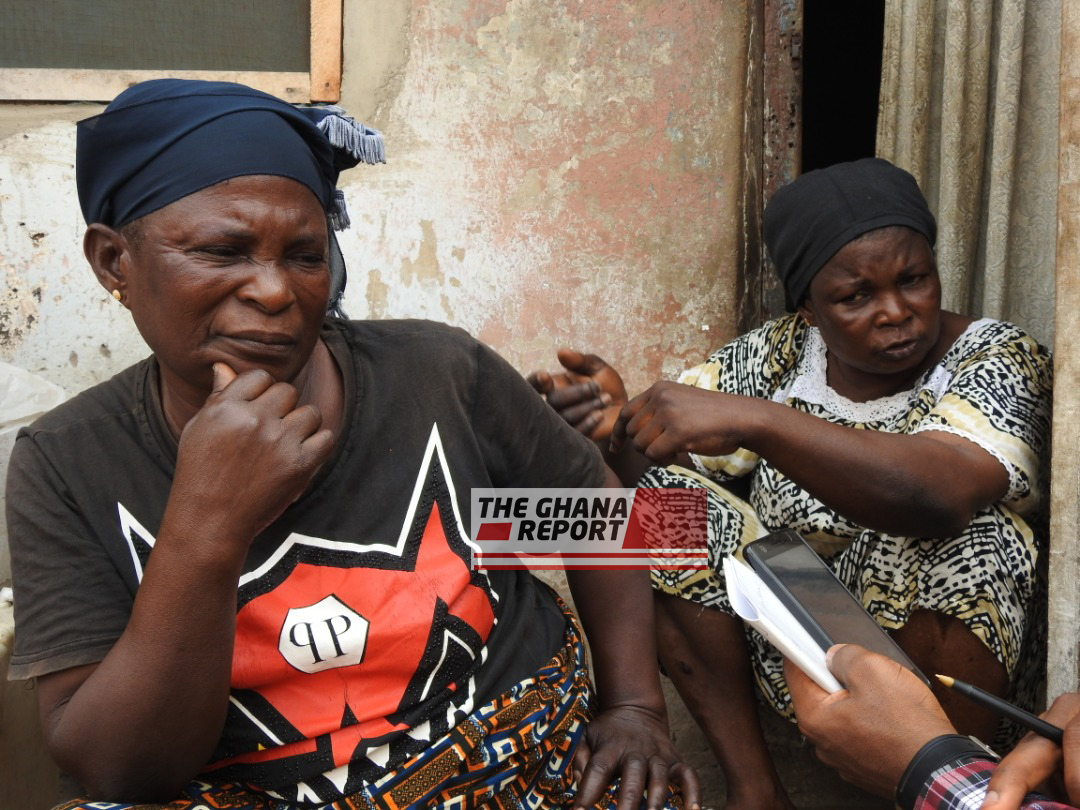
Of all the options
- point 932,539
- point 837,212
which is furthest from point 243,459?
point 837,212

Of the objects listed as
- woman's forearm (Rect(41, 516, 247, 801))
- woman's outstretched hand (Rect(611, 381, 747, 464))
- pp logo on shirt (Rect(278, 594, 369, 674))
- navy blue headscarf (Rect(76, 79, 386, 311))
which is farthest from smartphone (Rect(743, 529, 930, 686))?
navy blue headscarf (Rect(76, 79, 386, 311))

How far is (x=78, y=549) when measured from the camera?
5.54ft

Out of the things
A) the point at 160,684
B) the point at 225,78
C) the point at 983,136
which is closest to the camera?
the point at 160,684

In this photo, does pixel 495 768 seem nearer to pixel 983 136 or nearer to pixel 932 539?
pixel 932 539

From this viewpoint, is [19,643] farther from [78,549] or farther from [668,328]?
[668,328]

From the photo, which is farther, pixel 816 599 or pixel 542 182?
pixel 542 182

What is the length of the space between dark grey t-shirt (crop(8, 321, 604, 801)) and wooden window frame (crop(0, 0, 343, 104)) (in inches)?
56.5

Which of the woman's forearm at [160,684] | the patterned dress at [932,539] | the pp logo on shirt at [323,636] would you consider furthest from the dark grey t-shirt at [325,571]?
the patterned dress at [932,539]

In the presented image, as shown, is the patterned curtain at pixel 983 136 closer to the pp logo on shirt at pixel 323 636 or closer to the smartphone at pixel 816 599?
the smartphone at pixel 816 599

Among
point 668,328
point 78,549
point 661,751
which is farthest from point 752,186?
point 78,549

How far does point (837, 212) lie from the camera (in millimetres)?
2619

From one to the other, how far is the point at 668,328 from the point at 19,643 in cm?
211

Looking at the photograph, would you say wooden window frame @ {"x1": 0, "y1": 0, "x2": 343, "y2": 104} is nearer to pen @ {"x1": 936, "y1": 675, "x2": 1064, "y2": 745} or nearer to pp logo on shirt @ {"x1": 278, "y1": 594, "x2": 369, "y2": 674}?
pp logo on shirt @ {"x1": 278, "y1": 594, "x2": 369, "y2": 674}

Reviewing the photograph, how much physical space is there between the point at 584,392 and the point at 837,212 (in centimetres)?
84
